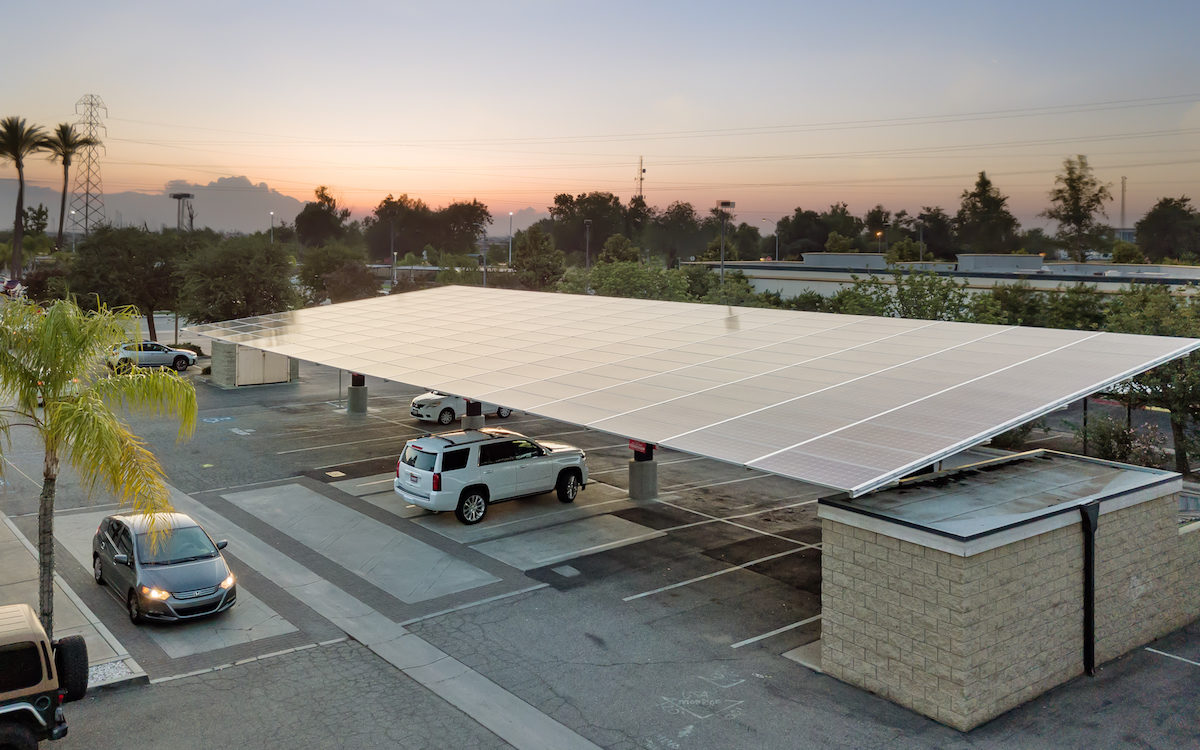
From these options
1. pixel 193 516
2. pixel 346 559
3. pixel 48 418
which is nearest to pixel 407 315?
pixel 193 516

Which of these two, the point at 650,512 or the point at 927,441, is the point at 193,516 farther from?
the point at 927,441

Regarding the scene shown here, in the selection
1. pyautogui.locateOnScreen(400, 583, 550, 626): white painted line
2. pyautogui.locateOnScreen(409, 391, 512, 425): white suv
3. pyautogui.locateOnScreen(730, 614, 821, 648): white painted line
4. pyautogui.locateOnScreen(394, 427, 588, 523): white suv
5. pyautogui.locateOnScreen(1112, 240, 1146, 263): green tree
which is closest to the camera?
pyautogui.locateOnScreen(730, 614, 821, 648): white painted line

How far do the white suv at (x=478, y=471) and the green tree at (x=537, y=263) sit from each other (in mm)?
69666

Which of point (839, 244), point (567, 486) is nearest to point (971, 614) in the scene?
point (567, 486)

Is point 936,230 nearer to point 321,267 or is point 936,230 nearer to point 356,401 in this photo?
point 321,267

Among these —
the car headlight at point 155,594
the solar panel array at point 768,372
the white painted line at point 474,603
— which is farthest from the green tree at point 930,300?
the car headlight at point 155,594

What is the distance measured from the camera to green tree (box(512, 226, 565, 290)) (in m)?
92.5

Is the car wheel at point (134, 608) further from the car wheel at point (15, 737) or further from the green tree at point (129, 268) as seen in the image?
the green tree at point (129, 268)

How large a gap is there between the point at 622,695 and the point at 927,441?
6209 mm

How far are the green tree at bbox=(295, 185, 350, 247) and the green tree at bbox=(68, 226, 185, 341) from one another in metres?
131

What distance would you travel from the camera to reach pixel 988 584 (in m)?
12.3

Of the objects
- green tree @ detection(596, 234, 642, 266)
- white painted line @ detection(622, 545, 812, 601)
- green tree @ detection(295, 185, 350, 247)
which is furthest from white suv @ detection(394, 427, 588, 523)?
green tree @ detection(295, 185, 350, 247)

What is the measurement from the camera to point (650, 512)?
2216 cm

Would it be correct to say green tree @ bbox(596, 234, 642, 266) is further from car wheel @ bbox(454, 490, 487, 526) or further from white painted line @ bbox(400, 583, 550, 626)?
white painted line @ bbox(400, 583, 550, 626)
